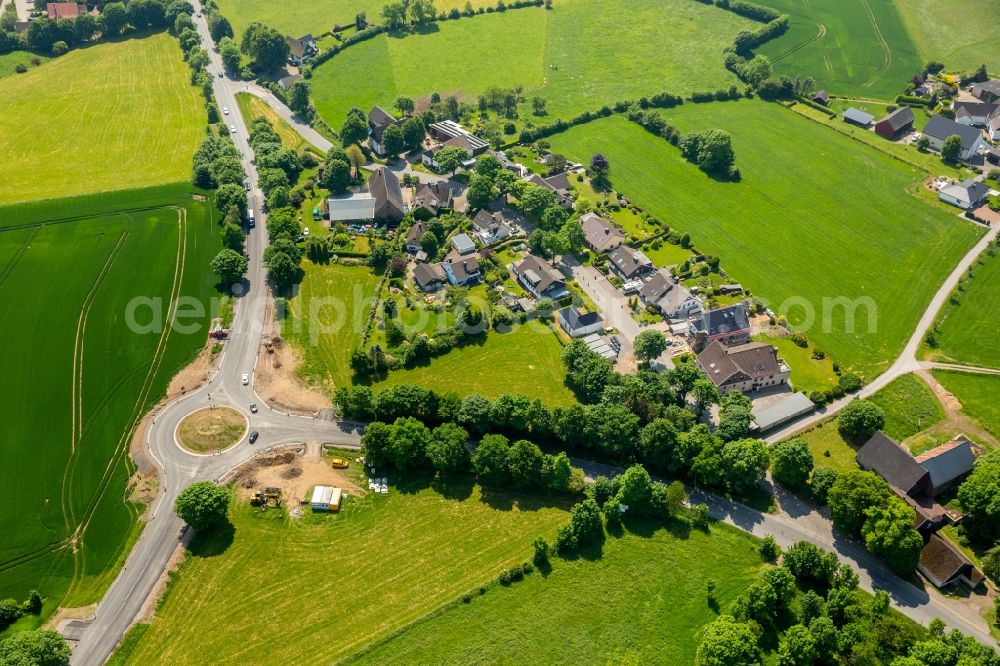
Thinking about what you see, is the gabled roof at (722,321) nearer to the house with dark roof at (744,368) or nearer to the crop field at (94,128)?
the house with dark roof at (744,368)

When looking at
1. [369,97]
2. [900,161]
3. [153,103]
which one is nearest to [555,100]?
[369,97]

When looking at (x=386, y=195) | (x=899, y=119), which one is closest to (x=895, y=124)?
(x=899, y=119)

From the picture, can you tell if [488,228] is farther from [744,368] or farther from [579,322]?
[744,368]

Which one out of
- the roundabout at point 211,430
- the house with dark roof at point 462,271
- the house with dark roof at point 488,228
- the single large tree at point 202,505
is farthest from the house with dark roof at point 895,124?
the single large tree at point 202,505

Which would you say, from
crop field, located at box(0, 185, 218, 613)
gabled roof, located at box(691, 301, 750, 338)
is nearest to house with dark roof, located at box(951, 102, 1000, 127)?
gabled roof, located at box(691, 301, 750, 338)

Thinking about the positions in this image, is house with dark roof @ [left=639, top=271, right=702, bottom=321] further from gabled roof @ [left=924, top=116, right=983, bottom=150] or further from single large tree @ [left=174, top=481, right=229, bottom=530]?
gabled roof @ [left=924, top=116, right=983, bottom=150]

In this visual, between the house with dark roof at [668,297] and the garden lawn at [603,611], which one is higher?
the house with dark roof at [668,297]

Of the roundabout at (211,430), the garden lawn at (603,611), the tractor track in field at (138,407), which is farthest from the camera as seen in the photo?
the roundabout at (211,430)

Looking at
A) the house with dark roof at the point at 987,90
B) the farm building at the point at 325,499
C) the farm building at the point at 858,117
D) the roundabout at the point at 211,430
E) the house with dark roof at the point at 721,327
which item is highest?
the house with dark roof at the point at 987,90
